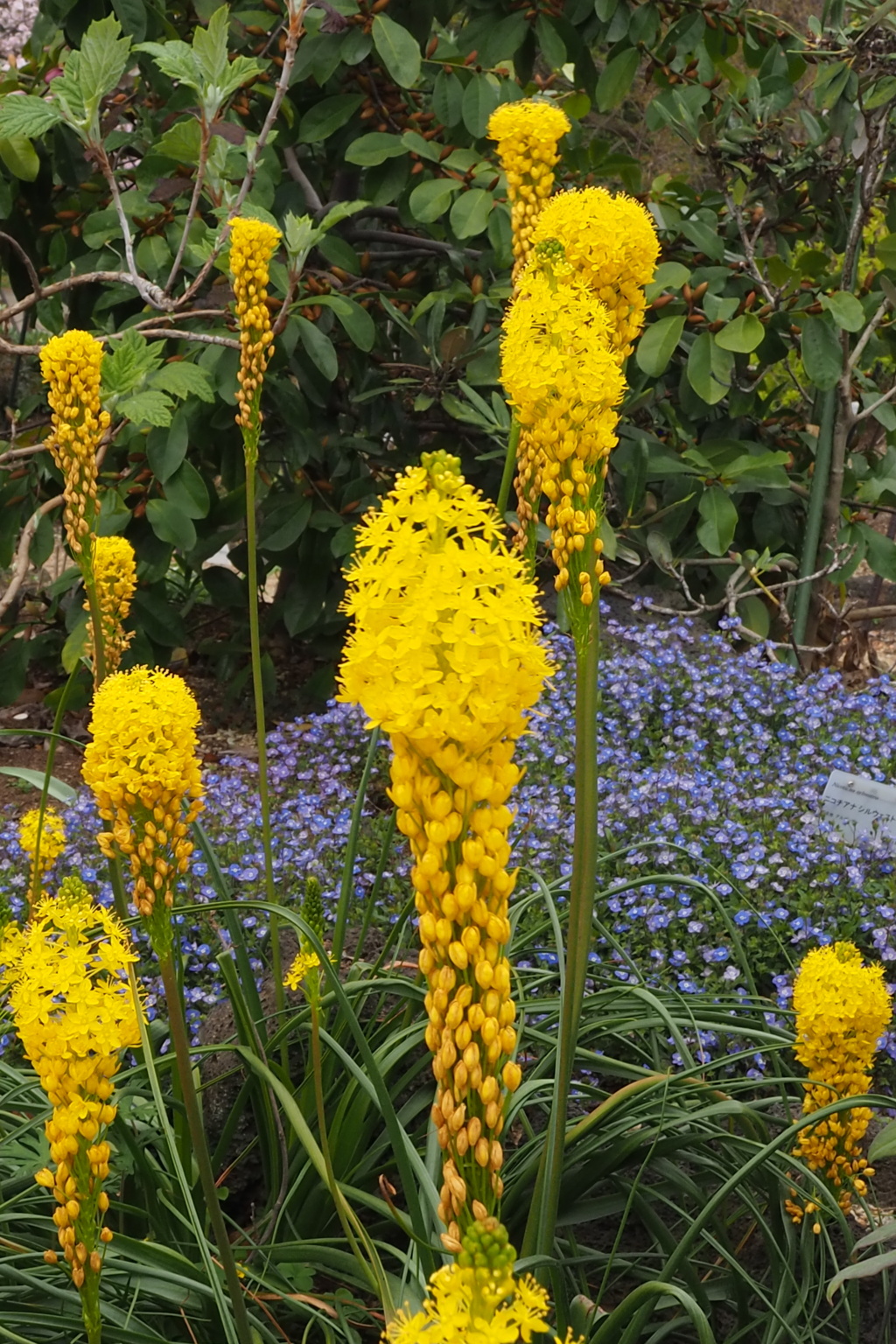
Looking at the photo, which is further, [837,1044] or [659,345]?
[659,345]

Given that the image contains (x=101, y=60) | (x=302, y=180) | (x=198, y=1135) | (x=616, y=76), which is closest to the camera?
(x=198, y=1135)

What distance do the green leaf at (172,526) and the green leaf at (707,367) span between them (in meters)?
2.07

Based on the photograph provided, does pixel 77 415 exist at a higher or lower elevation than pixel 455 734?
higher

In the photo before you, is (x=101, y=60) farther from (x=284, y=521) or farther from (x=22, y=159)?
(x=284, y=521)

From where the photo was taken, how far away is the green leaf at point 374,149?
16.9ft

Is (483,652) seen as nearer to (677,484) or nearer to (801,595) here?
(677,484)

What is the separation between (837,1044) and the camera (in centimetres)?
209

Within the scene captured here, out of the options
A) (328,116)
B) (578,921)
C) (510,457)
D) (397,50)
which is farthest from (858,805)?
(328,116)

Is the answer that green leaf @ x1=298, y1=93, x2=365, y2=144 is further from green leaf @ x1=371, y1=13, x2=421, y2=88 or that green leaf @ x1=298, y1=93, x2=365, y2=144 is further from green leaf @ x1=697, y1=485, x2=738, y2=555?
green leaf @ x1=697, y1=485, x2=738, y2=555

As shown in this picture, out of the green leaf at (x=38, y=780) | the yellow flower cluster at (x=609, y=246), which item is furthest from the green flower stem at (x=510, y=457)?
the green leaf at (x=38, y=780)

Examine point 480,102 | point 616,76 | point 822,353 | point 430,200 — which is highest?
point 616,76

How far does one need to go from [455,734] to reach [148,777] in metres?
0.56

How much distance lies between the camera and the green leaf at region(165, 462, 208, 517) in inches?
190

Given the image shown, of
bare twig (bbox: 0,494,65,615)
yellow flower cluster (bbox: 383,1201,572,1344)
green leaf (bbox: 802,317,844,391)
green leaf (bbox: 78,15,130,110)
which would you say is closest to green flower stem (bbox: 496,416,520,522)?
yellow flower cluster (bbox: 383,1201,572,1344)
